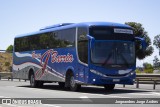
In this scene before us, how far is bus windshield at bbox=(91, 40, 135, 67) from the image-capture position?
72.2 ft

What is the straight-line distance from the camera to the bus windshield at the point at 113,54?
22.0 meters

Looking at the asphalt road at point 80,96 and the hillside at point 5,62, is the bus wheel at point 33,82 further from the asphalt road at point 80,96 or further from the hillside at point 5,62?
the hillside at point 5,62

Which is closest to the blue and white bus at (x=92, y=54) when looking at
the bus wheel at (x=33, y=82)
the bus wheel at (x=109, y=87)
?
the bus wheel at (x=109, y=87)

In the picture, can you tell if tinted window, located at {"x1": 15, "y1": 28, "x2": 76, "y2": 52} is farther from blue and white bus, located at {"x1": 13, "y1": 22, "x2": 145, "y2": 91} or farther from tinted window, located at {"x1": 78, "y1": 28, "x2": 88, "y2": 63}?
tinted window, located at {"x1": 78, "y1": 28, "x2": 88, "y2": 63}

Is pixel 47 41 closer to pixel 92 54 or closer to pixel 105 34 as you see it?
pixel 105 34

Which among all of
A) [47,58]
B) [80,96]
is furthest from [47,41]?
[80,96]

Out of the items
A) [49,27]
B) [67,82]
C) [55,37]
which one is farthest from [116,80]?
[49,27]

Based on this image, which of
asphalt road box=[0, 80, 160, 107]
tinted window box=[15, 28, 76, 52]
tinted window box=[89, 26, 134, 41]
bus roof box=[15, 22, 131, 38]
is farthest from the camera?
tinted window box=[15, 28, 76, 52]

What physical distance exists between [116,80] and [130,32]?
2.81 metres

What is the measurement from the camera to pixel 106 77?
2214cm

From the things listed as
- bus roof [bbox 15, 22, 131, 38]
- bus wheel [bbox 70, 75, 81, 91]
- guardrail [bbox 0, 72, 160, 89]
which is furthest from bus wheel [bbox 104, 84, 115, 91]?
bus roof [bbox 15, 22, 131, 38]

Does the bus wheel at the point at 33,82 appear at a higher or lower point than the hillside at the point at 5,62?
higher

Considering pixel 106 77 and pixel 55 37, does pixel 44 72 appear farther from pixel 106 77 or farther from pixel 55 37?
pixel 106 77

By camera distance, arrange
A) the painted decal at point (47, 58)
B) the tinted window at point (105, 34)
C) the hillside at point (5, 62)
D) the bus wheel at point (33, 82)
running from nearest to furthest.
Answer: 1. the tinted window at point (105, 34)
2. the painted decal at point (47, 58)
3. the bus wheel at point (33, 82)
4. the hillside at point (5, 62)
